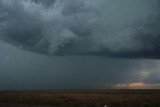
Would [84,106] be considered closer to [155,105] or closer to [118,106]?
[118,106]

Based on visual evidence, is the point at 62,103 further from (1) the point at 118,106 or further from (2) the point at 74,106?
(1) the point at 118,106

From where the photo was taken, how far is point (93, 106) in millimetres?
53562

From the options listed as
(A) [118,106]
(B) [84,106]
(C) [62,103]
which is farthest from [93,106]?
(C) [62,103]

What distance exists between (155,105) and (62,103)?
22.5m

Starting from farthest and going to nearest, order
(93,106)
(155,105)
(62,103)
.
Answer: (62,103) < (93,106) < (155,105)

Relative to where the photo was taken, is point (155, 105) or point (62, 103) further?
point (62, 103)

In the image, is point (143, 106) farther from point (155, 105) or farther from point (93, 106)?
point (93, 106)

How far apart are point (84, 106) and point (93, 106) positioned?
6.42ft

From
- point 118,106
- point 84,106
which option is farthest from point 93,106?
point 118,106

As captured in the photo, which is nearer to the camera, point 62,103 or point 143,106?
point 143,106

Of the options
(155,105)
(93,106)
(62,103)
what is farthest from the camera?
(62,103)

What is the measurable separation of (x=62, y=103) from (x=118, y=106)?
14.9 meters

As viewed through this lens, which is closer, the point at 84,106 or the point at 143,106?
the point at 143,106

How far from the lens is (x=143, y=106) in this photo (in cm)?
5044
